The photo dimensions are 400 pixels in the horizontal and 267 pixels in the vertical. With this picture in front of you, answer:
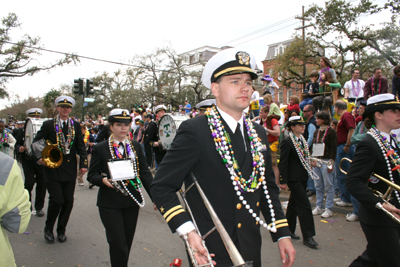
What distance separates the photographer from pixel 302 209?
502 centimetres

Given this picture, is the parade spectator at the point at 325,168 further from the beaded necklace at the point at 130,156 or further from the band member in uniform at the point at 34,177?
the band member in uniform at the point at 34,177

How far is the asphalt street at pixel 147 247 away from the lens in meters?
4.51

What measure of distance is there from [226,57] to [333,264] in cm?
361

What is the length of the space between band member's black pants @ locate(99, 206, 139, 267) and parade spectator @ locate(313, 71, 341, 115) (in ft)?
25.8

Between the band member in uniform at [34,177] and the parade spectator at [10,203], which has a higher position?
the parade spectator at [10,203]

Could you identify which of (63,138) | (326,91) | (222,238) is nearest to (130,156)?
(63,138)

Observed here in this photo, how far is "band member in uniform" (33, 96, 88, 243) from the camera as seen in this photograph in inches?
202

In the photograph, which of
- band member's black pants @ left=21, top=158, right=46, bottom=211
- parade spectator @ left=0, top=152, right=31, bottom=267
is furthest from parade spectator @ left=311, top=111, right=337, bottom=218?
band member's black pants @ left=21, top=158, right=46, bottom=211

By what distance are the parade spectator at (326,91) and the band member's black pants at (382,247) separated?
745 centimetres

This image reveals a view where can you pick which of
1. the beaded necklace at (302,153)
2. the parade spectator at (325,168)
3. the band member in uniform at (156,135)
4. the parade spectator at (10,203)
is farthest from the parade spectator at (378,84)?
the parade spectator at (10,203)

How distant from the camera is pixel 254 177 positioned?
215cm

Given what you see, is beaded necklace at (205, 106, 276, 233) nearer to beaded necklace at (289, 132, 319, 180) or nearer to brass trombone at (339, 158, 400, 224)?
brass trombone at (339, 158, 400, 224)

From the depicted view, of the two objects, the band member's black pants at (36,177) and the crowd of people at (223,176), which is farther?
the band member's black pants at (36,177)

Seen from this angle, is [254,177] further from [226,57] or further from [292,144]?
[292,144]
